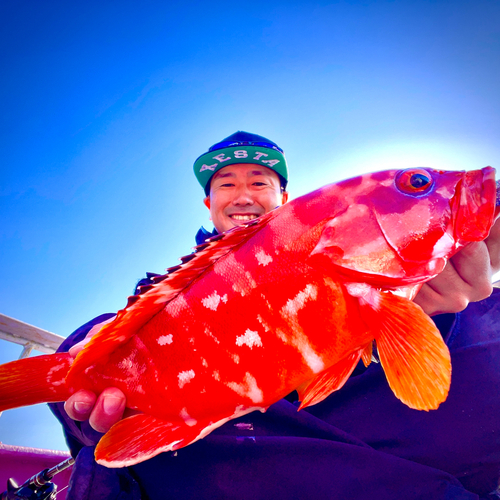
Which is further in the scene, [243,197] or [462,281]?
[243,197]

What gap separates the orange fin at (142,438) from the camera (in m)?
1.08

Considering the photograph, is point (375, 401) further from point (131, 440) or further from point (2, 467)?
point (2, 467)

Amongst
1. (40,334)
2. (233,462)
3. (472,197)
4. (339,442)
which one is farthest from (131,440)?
(40,334)

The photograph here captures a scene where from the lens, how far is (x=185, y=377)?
1.17 metres

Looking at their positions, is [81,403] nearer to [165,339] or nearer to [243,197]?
[165,339]

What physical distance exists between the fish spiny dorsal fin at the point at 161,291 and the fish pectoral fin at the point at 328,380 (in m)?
0.62

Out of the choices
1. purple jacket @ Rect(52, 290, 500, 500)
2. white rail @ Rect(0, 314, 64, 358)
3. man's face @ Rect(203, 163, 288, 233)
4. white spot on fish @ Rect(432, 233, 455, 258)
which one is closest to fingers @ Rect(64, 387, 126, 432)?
purple jacket @ Rect(52, 290, 500, 500)

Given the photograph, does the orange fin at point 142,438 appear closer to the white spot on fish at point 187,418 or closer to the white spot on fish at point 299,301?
the white spot on fish at point 187,418

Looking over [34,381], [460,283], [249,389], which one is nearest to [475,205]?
[460,283]

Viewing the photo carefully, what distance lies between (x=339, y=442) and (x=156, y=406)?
82cm

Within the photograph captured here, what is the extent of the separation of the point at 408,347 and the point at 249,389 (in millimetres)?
598

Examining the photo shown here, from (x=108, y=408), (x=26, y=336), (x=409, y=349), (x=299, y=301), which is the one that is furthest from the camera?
(x=26, y=336)

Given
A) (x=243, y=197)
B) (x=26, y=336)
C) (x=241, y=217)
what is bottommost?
(x=26, y=336)

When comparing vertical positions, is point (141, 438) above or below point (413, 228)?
below
